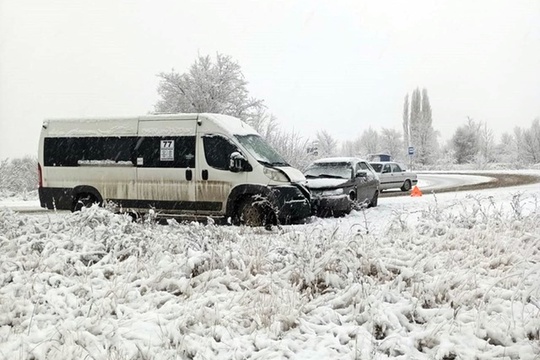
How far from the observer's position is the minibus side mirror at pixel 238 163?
9539 mm

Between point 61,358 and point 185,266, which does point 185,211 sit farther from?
point 61,358

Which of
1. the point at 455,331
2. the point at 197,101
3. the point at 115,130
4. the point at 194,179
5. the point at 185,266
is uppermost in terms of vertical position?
the point at 197,101

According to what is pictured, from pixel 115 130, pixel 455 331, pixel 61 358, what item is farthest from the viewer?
pixel 115 130

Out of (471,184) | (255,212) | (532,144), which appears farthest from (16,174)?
(532,144)

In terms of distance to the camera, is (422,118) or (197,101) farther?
(422,118)

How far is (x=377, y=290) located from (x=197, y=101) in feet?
89.2

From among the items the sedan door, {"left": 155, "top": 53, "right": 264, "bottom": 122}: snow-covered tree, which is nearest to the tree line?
{"left": 155, "top": 53, "right": 264, "bottom": 122}: snow-covered tree

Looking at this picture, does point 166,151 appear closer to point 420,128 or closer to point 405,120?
point 420,128

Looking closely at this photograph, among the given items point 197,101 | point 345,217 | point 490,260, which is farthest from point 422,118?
point 490,260

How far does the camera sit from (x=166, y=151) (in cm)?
1020

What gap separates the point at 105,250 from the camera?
6.18 m

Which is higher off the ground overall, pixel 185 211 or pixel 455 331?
pixel 185 211

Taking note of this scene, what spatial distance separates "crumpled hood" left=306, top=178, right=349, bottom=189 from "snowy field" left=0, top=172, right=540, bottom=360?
4582 millimetres

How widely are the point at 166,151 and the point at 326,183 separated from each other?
4138mm
